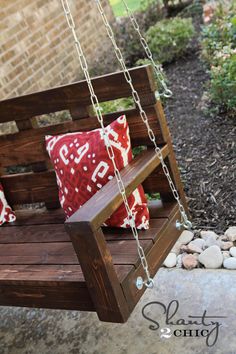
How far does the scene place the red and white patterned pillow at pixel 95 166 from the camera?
7.20 feet

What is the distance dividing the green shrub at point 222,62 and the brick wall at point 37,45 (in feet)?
6.66

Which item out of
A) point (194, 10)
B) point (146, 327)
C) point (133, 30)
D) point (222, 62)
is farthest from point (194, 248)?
point (194, 10)

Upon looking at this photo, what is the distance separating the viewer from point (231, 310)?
2316mm

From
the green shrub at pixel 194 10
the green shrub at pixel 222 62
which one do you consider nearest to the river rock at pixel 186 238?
the green shrub at pixel 222 62

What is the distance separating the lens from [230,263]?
2.59m

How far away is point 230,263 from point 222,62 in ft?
7.98

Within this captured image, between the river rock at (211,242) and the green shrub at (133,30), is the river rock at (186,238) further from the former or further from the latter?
the green shrub at (133,30)

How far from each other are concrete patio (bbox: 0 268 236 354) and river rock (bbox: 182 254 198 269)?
4cm

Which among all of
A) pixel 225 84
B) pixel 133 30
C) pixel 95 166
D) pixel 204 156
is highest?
pixel 95 166

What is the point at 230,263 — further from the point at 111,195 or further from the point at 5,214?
the point at 5,214

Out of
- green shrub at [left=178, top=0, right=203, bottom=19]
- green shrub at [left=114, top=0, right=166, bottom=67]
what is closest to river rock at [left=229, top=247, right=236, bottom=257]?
green shrub at [left=114, top=0, right=166, bottom=67]

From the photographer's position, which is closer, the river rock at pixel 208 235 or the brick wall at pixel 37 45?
the river rock at pixel 208 235

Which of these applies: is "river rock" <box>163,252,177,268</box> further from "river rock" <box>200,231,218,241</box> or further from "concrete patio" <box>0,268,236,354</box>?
"river rock" <box>200,231,218,241</box>

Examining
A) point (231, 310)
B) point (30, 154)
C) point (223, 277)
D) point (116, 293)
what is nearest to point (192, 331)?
point (231, 310)
